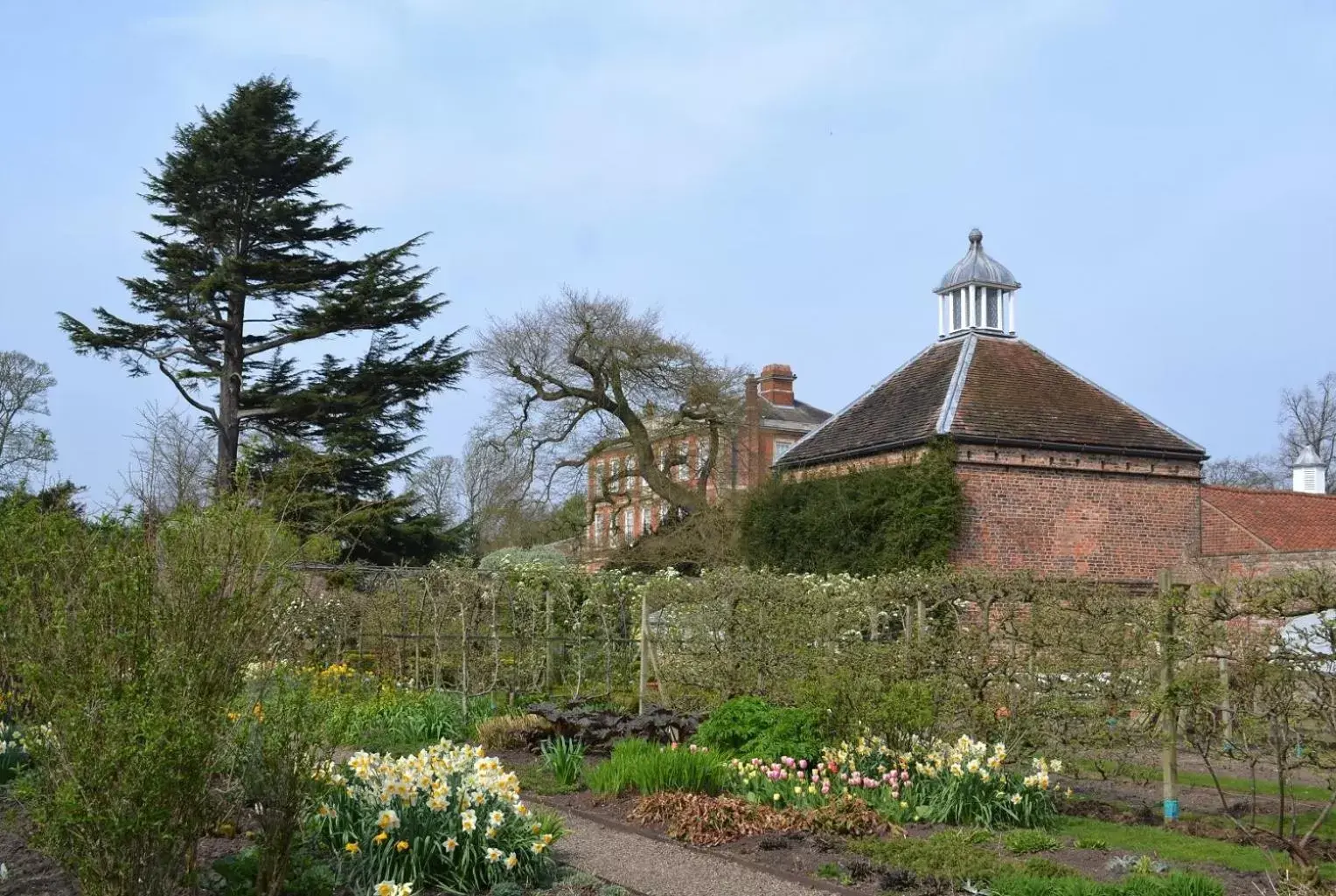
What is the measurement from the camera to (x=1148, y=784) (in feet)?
35.4

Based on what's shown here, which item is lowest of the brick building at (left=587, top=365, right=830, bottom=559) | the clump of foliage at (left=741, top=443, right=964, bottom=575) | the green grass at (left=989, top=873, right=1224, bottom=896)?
the green grass at (left=989, top=873, right=1224, bottom=896)

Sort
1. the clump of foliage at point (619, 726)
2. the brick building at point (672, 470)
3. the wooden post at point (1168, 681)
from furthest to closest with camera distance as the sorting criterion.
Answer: the brick building at point (672, 470) < the clump of foliage at point (619, 726) < the wooden post at point (1168, 681)

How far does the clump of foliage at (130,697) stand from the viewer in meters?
4.98

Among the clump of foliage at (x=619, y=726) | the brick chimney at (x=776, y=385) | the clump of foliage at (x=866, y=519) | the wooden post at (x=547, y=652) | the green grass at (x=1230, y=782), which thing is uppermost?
the brick chimney at (x=776, y=385)

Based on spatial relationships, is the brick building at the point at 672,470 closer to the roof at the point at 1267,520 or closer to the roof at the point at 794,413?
the roof at the point at 794,413

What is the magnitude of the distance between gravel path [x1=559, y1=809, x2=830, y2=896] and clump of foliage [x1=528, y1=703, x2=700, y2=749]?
2666mm

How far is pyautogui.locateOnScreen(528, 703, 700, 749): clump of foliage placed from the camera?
36.6 ft

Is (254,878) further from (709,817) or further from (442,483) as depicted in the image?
(442,483)

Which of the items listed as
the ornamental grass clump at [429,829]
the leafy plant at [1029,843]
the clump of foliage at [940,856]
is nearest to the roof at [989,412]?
the leafy plant at [1029,843]

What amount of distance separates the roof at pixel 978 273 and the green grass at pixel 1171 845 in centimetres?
1976

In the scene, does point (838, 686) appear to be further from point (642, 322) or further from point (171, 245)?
point (642, 322)

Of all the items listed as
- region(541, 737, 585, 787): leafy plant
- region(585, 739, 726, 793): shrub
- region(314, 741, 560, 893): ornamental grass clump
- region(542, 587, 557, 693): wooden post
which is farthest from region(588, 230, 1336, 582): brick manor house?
region(314, 741, 560, 893): ornamental grass clump

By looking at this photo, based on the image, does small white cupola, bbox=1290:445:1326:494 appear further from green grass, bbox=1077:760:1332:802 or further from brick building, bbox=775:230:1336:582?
green grass, bbox=1077:760:1332:802

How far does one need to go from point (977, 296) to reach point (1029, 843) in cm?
2105
